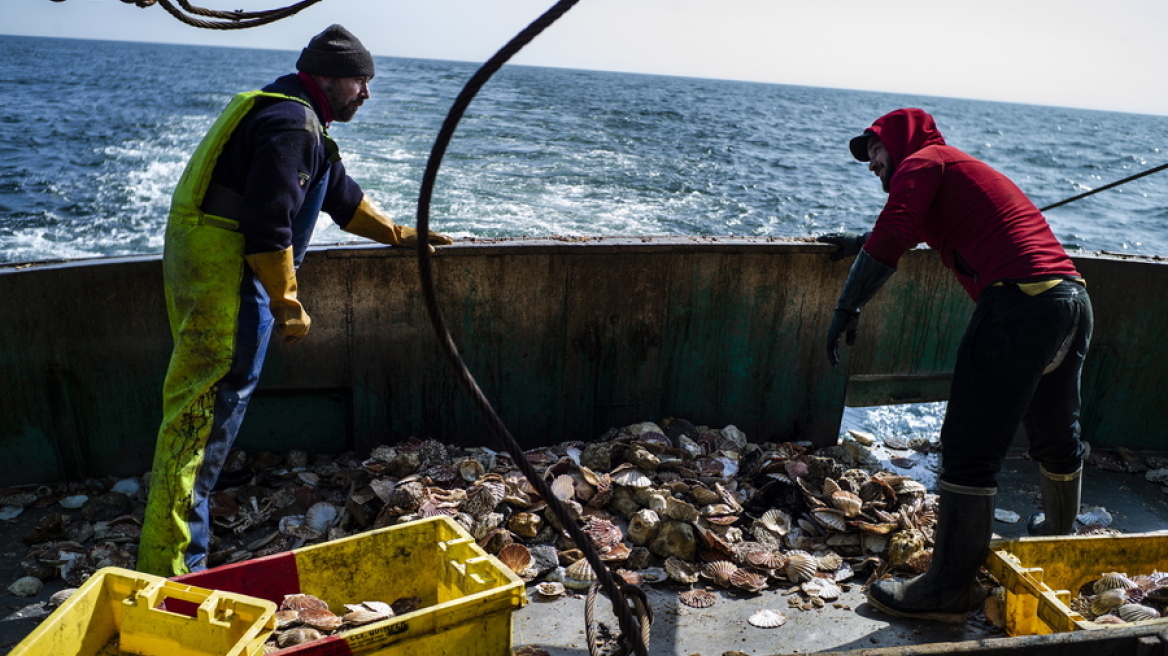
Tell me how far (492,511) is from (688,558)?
79cm

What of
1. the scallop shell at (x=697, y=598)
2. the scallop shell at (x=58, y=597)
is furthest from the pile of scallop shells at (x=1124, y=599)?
the scallop shell at (x=58, y=597)

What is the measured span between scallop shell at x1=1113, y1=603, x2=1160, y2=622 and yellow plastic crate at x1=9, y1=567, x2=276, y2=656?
2578 millimetres

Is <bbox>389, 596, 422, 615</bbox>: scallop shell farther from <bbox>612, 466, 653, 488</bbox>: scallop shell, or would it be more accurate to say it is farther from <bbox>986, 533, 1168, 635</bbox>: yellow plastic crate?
<bbox>986, 533, 1168, 635</bbox>: yellow plastic crate

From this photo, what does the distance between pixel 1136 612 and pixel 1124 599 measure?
128 mm

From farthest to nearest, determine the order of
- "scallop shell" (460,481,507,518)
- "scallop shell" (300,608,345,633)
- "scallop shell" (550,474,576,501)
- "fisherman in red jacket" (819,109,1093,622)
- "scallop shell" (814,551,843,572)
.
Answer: "scallop shell" (550,474,576,501), "scallop shell" (460,481,507,518), "scallop shell" (814,551,843,572), "fisherman in red jacket" (819,109,1093,622), "scallop shell" (300,608,345,633)

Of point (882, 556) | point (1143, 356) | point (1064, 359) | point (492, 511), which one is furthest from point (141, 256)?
point (1143, 356)

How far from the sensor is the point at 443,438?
4074 mm

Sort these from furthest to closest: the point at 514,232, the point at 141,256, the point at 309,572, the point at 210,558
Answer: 1. the point at 514,232
2. the point at 141,256
3. the point at 210,558
4. the point at 309,572

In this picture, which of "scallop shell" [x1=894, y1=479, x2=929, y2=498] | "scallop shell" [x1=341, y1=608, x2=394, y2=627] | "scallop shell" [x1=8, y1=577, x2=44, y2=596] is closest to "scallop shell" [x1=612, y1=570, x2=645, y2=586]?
"scallop shell" [x1=341, y1=608, x2=394, y2=627]

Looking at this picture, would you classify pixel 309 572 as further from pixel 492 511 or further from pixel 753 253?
pixel 753 253

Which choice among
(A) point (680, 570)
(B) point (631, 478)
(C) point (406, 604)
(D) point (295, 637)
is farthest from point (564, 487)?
(D) point (295, 637)

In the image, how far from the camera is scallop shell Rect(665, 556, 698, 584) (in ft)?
10.2

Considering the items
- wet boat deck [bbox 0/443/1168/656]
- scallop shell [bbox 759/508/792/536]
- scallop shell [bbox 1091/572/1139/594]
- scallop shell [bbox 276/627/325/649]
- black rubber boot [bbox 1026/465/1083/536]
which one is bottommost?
wet boat deck [bbox 0/443/1168/656]

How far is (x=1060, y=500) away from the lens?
3.20 m
